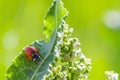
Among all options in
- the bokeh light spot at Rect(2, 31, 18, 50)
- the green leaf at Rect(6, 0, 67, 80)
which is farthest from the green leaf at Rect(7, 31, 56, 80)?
the bokeh light spot at Rect(2, 31, 18, 50)

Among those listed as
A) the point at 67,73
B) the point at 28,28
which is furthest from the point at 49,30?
the point at 28,28

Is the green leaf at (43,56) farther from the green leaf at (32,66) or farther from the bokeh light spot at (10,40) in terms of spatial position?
the bokeh light spot at (10,40)

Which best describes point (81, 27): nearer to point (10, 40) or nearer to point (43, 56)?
→ point (10, 40)

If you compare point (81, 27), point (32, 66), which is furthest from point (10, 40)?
point (32, 66)

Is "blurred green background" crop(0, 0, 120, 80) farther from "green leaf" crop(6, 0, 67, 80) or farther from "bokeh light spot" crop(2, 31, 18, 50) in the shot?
"green leaf" crop(6, 0, 67, 80)

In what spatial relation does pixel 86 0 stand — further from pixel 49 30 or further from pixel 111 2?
pixel 49 30
